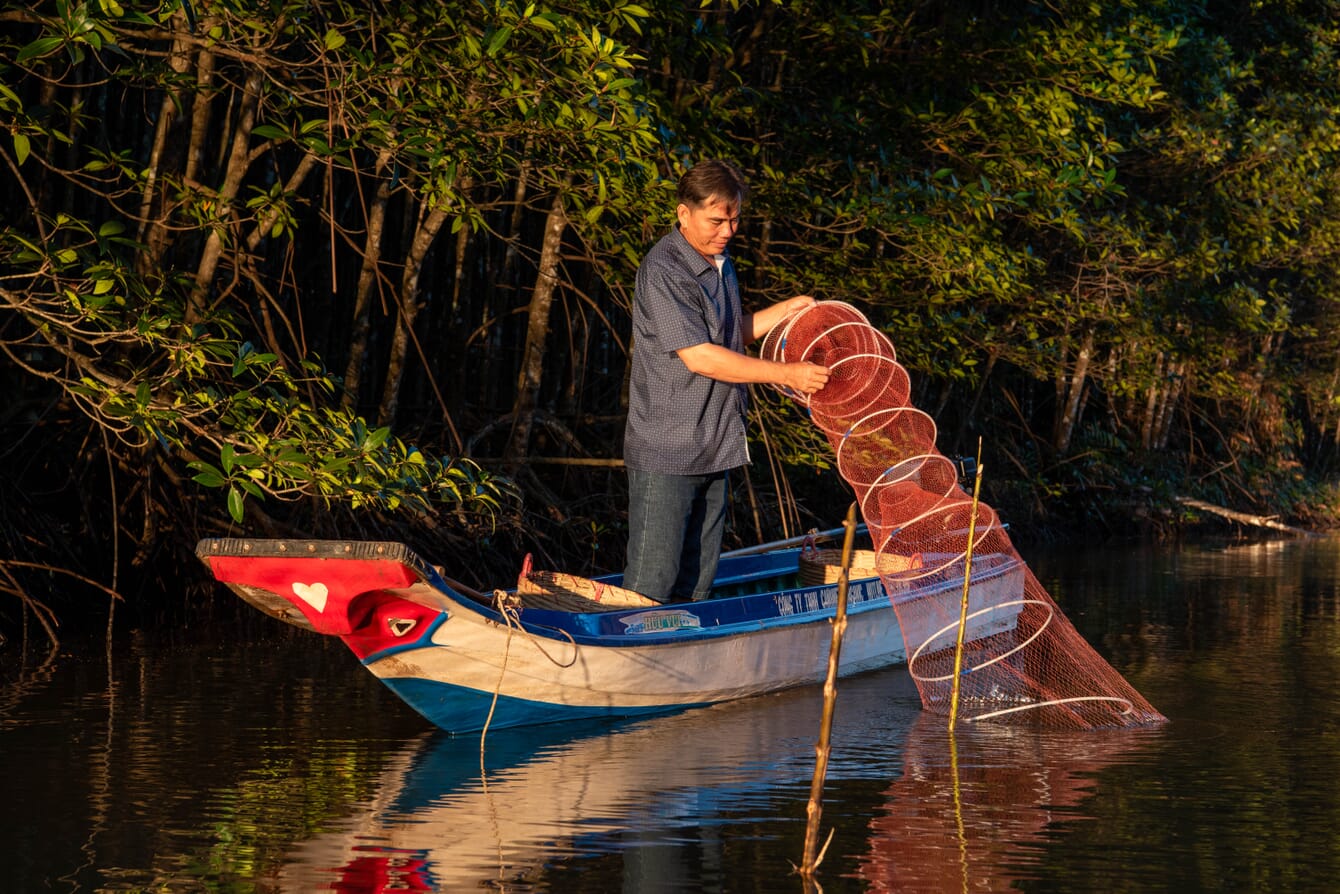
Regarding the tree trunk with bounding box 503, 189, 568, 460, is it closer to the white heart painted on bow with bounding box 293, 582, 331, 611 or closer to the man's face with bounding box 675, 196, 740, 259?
the man's face with bounding box 675, 196, 740, 259

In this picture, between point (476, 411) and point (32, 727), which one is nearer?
point (32, 727)

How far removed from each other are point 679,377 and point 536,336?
421 cm

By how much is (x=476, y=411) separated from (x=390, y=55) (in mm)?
3973

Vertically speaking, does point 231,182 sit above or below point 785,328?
above

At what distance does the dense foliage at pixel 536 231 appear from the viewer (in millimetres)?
6645

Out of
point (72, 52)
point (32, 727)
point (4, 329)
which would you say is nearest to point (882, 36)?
point (4, 329)

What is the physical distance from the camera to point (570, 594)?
247 inches

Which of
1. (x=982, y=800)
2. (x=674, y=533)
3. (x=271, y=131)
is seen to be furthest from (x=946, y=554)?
(x=271, y=131)

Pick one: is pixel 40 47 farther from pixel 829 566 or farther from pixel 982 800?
pixel 829 566

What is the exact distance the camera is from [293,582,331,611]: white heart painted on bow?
203 inches

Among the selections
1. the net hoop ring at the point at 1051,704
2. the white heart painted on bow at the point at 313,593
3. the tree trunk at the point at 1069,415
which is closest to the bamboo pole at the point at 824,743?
the white heart painted on bow at the point at 313,593

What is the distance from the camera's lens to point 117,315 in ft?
22.5

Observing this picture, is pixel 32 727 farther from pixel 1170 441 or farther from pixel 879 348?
pixel 1170 441

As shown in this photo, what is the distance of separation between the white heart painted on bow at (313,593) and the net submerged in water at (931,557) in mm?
1902
